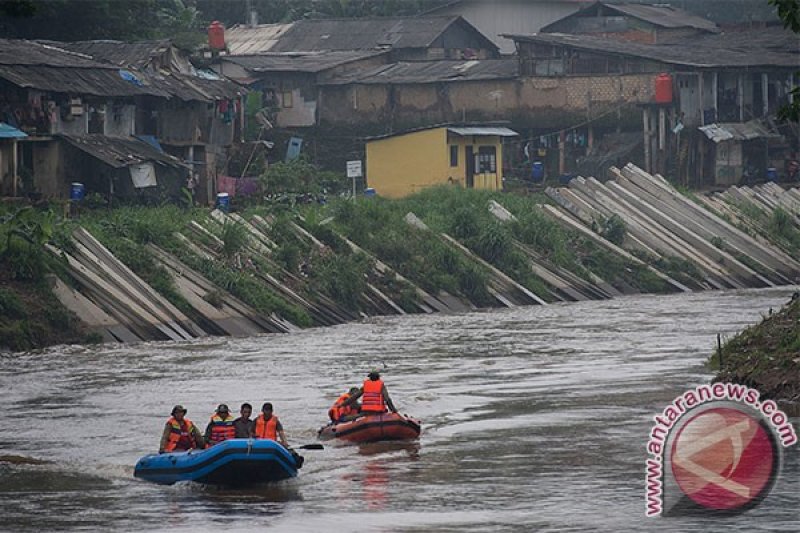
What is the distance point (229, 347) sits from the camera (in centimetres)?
4009

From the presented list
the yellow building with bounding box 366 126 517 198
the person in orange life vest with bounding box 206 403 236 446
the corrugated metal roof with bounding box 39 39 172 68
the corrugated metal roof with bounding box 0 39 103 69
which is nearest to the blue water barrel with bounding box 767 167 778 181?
the yellow building with bounding box 366 126 517 198

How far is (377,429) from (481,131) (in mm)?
37058

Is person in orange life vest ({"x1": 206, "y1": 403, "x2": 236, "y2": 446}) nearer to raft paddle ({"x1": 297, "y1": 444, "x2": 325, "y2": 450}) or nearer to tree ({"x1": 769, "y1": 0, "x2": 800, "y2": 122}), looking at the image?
raft paddle ({"x1": 297, "y1": 444, "x2": 325, "y2": 450})

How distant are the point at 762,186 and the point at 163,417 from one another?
38.8m

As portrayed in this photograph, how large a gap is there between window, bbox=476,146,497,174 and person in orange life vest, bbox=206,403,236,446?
3955 cm

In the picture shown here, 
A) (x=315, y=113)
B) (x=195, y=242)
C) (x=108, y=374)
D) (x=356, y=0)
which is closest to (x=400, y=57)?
(x=315, y=113)

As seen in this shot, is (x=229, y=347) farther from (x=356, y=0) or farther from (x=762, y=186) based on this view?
(x=356, y=0)

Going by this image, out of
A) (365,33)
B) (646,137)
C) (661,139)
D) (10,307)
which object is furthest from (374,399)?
(365,33)

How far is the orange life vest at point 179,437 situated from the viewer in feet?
84.6

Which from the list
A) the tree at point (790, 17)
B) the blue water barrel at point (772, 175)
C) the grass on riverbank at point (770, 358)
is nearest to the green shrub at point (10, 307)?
the grass on riverbank at point (770, 358)

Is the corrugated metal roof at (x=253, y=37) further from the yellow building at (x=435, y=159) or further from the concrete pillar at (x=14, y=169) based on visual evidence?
the concrete pillar at (x=14, y=169)

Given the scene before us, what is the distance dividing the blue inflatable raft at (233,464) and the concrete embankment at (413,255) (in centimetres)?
1524

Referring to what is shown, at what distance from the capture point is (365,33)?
78000mm

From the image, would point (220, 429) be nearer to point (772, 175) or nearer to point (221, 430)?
point (221, 430)
